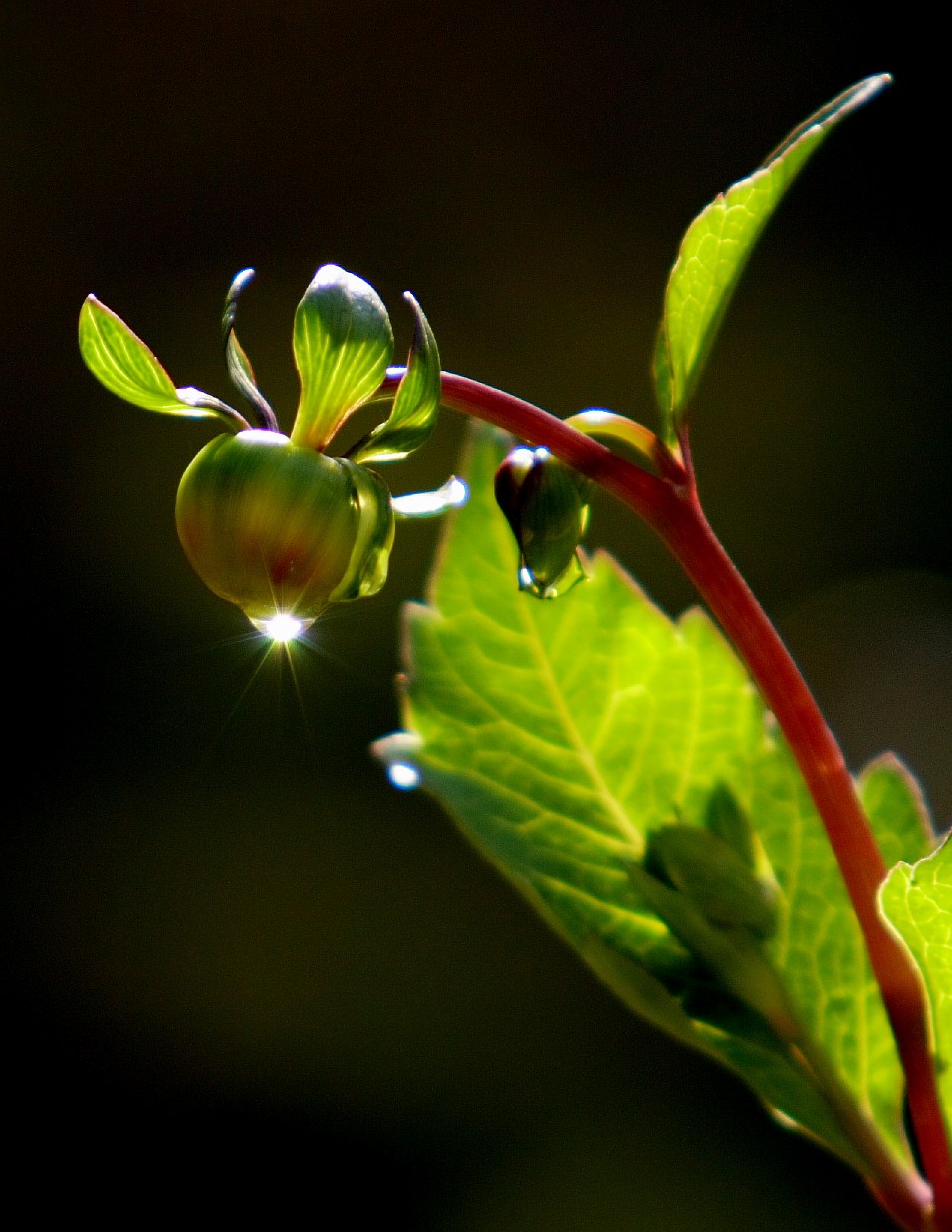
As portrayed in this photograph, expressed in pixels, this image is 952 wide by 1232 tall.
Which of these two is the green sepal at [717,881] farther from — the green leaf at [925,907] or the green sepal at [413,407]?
the green sepal at [413,407]

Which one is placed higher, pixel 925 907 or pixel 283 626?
pixel 283 626

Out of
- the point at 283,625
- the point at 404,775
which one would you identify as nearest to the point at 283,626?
the point at 283,625

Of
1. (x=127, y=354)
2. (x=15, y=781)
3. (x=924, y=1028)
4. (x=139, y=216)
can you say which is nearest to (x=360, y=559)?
(x=127, y=354)

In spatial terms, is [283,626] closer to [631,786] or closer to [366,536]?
[366,536]

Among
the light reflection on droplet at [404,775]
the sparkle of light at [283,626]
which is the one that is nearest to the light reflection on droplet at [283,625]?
the sparkle of light at [283,626]

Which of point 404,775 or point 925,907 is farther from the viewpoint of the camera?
point 404,775

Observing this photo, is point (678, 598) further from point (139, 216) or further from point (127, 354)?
point (127, 354)

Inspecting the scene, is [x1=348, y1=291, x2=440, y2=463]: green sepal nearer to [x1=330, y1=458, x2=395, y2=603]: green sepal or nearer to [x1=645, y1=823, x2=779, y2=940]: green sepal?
[x1=330, y1=458, x2=395, y2=603]: green sepal
